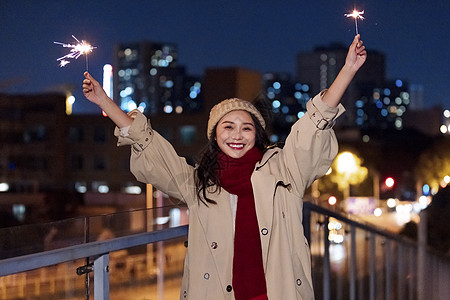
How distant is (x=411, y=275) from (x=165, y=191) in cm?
537

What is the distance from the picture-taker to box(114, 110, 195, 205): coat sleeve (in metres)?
3.15

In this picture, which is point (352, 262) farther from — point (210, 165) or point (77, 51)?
point (77, 51)

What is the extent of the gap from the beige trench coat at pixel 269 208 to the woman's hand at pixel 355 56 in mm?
168

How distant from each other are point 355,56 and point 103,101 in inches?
41.7

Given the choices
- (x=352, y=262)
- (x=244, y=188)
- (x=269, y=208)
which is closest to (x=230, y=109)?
(x=244, y=188)

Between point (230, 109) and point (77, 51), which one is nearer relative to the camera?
point (77, 51)

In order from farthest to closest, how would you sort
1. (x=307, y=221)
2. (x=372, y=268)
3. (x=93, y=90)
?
1. (x=372, y=268)
2. (x=307, y=221)
3. (x=93, y=90)

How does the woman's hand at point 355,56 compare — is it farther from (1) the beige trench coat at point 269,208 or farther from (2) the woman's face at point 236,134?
(2) the woman's face at point 236,134

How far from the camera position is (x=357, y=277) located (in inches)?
233

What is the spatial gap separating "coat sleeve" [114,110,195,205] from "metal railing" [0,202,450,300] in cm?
19

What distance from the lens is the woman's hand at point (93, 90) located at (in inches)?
125

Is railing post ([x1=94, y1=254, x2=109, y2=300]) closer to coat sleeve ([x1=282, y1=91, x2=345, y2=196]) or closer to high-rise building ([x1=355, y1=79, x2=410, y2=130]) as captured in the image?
coat sleeve ([x1=282, y1=91, x2=345, y2=196])

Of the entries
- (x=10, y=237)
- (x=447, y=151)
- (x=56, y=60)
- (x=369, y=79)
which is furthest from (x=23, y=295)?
(x=369, y=79)

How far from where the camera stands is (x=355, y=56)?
3.00 meters
